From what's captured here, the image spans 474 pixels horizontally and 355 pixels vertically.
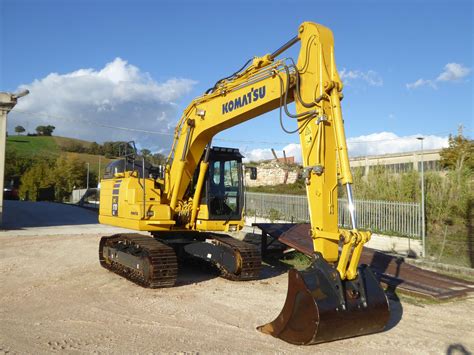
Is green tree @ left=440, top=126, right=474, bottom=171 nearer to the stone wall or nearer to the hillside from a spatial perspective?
the stone wall

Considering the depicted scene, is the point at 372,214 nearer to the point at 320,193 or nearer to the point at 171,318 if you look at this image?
the point at 320,193

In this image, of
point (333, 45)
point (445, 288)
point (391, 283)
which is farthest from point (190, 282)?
point (333, 45)

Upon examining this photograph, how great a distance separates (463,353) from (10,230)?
700 inches

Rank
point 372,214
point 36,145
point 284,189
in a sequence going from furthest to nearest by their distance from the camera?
point 36,145 → point 284,189 → point 372,214

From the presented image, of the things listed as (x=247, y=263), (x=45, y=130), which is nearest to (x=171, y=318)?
(x=247, y=263)

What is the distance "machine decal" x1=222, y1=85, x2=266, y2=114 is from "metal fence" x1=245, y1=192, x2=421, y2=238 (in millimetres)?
9677

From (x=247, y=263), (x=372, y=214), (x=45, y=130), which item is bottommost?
(x=247, y=263)

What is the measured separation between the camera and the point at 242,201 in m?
9.52

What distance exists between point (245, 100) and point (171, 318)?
363cm

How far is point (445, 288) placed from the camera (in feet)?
26.6

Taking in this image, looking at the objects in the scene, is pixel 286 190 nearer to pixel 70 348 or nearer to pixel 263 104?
pixel 263 104

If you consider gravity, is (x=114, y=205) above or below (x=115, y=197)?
below

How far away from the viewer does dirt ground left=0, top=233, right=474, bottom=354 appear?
5.22 metres

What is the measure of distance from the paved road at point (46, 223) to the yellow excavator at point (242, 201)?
9.11 metres
